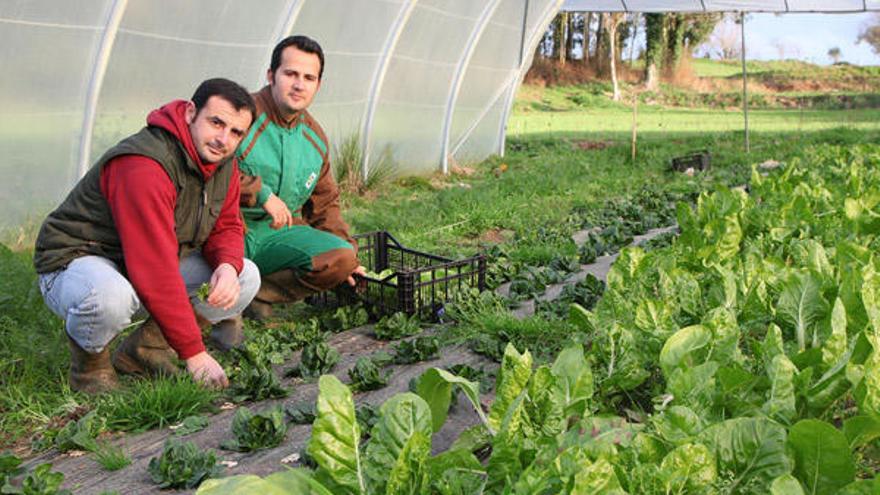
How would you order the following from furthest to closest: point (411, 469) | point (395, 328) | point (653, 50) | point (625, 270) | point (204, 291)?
point (653, 50), point (395, 328), point (204, 291), point (625, 270), point (411, 469)

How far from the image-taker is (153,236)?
3299mm

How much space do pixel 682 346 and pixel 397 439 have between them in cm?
96

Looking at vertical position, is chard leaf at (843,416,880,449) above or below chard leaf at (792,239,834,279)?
below

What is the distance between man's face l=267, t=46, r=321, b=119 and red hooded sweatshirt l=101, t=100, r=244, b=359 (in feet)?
3.25

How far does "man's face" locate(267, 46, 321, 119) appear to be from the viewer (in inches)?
169

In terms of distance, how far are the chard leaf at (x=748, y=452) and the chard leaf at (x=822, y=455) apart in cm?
4

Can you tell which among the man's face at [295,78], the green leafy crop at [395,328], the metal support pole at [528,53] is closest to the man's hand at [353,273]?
the green leafy crop at [395,328]

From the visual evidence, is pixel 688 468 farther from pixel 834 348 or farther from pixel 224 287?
pixel 224 287

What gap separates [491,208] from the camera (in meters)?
8.16

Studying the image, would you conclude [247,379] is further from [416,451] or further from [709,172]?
[709,172]

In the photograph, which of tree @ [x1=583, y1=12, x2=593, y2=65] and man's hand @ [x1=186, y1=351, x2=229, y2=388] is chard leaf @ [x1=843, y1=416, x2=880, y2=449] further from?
tree @ [x1=583, y1=12, x2=593, y2=65]

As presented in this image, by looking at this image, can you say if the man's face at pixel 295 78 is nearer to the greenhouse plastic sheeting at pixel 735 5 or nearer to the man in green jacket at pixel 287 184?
the man in green jacket at pixel 287 184

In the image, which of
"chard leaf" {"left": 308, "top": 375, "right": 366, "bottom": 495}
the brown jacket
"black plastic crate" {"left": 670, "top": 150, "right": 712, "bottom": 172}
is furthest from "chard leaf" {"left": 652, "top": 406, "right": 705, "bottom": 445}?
"black plastic crate" {"left": 670, "top": 150, "right": 712, "bottom": 172}

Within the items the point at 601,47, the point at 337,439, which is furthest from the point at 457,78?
the point at 601,47
